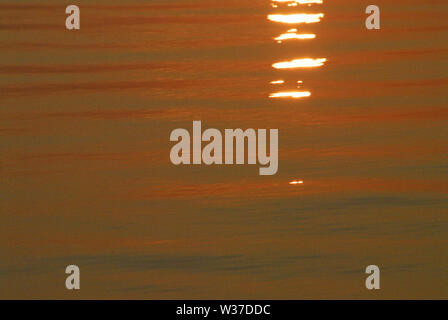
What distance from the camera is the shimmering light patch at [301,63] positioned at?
2.83 meters

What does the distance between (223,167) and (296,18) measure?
527 millimetres

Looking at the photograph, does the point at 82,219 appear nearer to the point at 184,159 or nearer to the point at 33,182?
the point at 33,182

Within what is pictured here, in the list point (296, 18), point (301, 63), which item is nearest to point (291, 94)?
point (301, 63)

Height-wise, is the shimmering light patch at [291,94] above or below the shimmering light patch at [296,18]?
below

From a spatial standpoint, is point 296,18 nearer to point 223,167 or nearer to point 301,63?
point 301,63

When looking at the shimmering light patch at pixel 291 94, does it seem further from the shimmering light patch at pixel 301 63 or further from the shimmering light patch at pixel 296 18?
the shimmering light patch at pixel 296 18

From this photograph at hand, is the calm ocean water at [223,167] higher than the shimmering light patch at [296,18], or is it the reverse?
the shimmering light patch at [296,18]

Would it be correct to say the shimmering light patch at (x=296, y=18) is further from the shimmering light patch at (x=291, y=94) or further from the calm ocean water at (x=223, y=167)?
the shimmering light patch at (x=291, y=94)

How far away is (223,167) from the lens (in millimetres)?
2816

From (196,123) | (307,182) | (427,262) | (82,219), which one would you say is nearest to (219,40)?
(196,123)

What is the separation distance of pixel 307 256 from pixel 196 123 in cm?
54

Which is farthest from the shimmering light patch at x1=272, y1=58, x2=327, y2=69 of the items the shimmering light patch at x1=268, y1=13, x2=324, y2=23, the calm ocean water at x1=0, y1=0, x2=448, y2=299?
the shimmering light patch at x1=268, y1=13, x2=324, y2=23

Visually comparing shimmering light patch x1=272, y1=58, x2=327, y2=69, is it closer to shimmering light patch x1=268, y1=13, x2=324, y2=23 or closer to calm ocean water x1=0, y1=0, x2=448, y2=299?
calm ocean water x1=0, y1=0, x2=448, y2=299

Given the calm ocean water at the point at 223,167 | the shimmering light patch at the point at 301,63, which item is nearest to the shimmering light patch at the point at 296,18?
the calm ocean water at the point at 223,167
